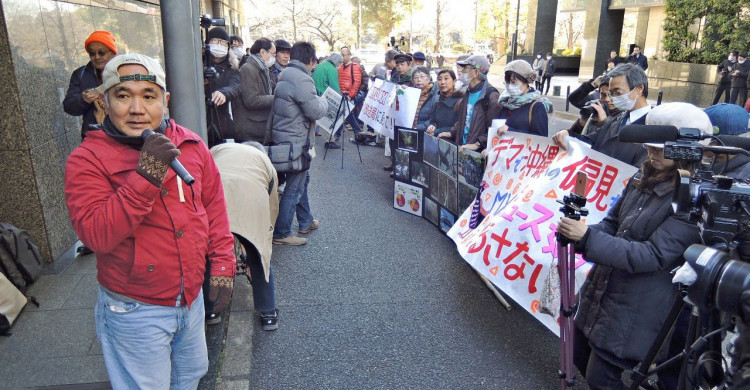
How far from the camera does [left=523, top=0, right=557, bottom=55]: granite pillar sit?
33.8 meters

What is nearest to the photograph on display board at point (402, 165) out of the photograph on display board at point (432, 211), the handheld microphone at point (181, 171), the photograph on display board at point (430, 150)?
the photograph on display board at point (430, 150)

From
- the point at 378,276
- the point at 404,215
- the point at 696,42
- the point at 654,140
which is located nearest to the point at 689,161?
the point at 654,140

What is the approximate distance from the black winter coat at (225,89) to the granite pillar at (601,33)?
24.0 meters

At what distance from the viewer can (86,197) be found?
6.41 ft

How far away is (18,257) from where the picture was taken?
4172 mm

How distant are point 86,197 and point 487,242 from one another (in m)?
2.65

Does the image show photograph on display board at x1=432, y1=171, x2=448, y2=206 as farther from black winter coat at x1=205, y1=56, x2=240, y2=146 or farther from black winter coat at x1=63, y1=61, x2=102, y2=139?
black winter coat at x1=63, y1=61, x2=102, y2=139

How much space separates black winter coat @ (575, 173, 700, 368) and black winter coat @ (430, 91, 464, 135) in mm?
4172

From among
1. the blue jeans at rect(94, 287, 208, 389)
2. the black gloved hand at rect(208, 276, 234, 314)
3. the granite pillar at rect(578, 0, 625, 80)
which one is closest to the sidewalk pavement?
the blue jeans at rect(94, 287, 208, 389)

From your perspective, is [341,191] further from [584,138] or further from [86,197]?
[86,197]

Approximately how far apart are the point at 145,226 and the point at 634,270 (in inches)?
79.2

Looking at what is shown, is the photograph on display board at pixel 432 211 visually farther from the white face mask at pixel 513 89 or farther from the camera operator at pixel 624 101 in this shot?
the camera operator at pixel 624 101

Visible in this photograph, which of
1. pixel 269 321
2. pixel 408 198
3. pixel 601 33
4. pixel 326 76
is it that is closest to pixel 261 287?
pixel 269 321

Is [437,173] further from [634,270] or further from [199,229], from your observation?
[199,229]
